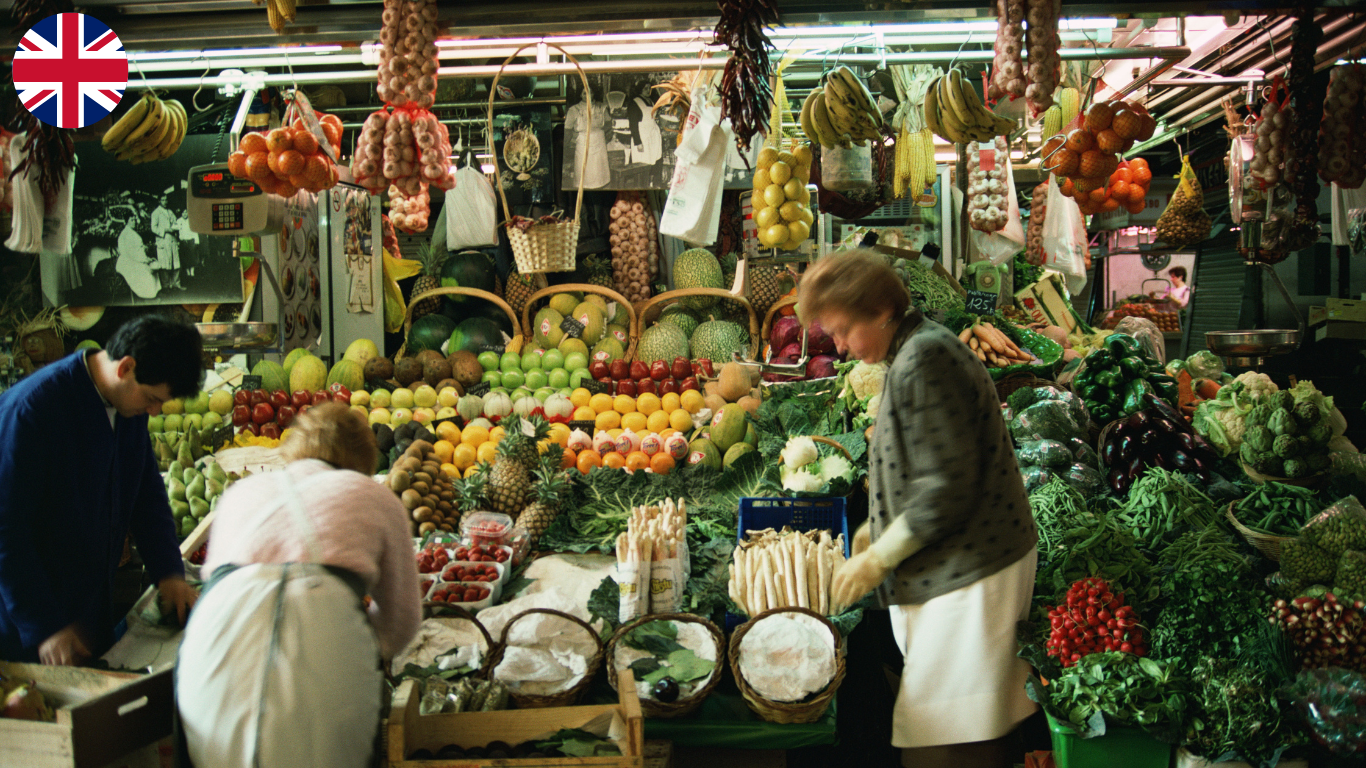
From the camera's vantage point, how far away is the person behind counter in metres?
2.13

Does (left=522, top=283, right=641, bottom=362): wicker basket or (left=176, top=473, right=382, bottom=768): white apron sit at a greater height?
(left=522, top=283, right=641, bottom=362): wicker basket

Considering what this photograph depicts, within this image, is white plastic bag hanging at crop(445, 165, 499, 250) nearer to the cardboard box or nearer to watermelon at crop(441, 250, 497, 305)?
watermelon at crop(441, 250, 497, 305)

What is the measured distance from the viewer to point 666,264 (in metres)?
7.55

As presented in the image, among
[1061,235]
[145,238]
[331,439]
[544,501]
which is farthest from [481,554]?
[1061,235]

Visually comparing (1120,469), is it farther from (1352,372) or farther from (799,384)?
(1352,372)

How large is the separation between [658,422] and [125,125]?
135 inches

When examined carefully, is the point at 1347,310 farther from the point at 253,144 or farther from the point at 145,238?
the point at 145,238

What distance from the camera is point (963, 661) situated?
2.28 metres

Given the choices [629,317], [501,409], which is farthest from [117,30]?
[629,317]

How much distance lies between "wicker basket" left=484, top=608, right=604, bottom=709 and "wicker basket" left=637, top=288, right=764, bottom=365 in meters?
3.59

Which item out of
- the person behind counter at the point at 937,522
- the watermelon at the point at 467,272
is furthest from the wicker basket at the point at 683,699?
the watermelon at the point at 467,272

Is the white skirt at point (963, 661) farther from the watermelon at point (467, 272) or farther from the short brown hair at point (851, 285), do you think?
the watermelon at point (467, 272)

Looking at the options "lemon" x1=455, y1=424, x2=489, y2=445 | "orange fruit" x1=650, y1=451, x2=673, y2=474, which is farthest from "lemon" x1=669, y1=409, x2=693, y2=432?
"lemon" x1=455, y1=424, x2=489, y2=445

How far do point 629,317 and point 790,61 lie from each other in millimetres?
2782
